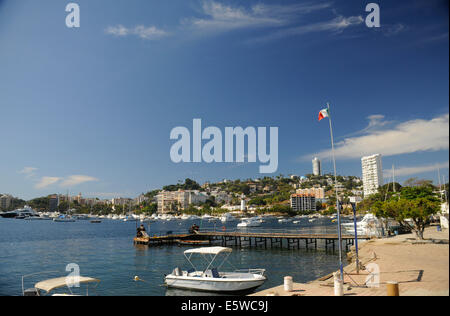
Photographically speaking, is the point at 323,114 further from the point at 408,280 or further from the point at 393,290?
the point at 393,290

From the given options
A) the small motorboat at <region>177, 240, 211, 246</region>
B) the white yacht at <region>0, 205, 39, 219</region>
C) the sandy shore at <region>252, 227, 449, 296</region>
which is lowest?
the white yacht at <region>0, 205, 39, 219</region>

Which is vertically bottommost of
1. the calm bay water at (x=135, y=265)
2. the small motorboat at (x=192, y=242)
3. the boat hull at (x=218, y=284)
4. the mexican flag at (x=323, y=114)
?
the small motorboat at (x=192, y=242)

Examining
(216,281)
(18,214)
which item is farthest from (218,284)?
(18,214)

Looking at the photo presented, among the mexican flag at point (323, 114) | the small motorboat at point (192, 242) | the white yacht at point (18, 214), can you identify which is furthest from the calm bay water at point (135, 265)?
the white yacht at point (18, 214)

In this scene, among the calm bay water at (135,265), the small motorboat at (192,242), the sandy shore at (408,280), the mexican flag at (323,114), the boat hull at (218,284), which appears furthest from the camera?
the small motorboat at (192,242)

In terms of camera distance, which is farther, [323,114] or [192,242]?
[192,242]

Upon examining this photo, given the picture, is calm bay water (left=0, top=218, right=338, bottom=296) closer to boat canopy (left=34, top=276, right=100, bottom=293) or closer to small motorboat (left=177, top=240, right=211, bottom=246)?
small motorboat (left=177, top=240, right=211, bottom=246)

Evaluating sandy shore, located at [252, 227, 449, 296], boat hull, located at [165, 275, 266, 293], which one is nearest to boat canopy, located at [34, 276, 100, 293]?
sandy shore, located at [252, 227, 449, 296]

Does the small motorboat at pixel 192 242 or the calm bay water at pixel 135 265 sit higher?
the calm bay water at pixel 135 265

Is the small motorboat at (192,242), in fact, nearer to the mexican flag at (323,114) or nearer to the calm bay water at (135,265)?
the calm bay water at (135,265)
